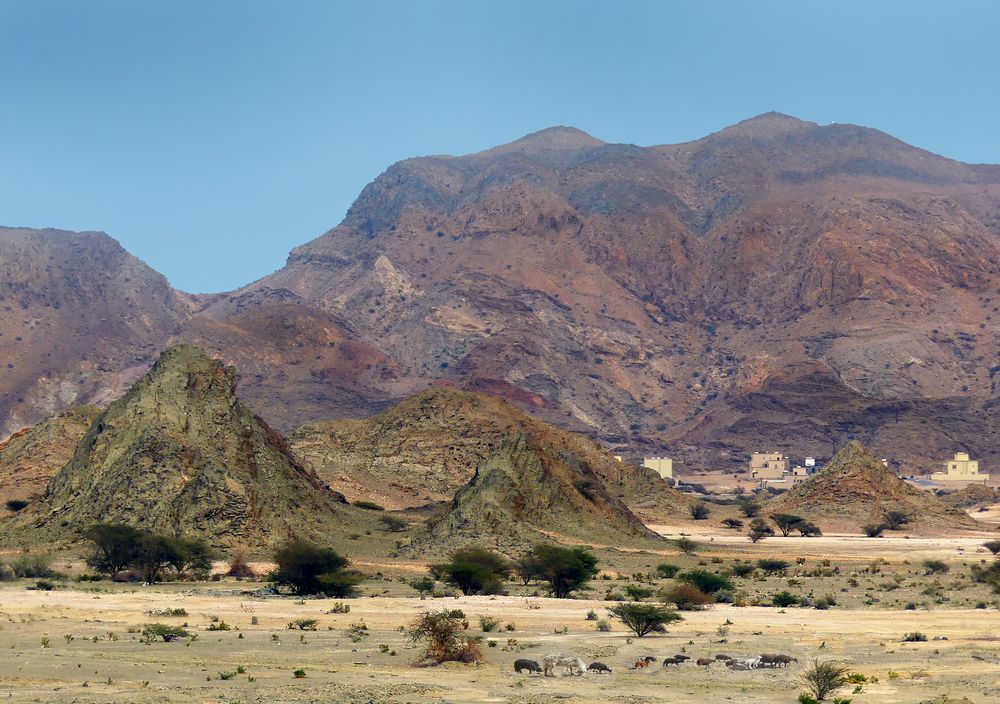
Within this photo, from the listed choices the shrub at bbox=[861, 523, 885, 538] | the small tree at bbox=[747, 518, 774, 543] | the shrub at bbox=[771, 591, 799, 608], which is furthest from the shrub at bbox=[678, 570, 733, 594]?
the shrub at bbox=[861, 523, 885, 538]

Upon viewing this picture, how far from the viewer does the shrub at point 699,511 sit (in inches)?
5595

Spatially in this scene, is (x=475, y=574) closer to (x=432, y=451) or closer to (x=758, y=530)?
(x=758, y=530)

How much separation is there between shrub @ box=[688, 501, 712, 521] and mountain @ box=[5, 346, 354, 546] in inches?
2235

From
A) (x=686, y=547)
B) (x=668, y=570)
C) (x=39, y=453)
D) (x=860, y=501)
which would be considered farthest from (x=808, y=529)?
(x=39, y=453)

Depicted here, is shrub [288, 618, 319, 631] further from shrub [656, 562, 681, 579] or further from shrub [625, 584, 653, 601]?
shrub [656, 562, 681, 579]

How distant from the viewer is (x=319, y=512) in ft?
293

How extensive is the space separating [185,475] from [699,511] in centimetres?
7355

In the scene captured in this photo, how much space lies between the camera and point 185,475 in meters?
81.1

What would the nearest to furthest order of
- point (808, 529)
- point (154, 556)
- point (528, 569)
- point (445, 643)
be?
point (445, 643), point (528, 569), point (154, 556), point (808, 529)

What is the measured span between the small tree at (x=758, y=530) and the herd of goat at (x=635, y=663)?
7491cm

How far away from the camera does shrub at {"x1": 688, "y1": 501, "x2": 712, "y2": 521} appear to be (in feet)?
466

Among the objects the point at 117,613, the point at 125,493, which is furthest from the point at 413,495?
the point at 117,613

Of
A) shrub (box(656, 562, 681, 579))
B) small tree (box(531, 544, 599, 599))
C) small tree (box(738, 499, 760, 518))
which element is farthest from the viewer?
small tree (box(738, 499, 760, 518))

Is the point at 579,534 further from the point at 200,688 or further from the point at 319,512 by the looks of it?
Result: the point at 200,688
